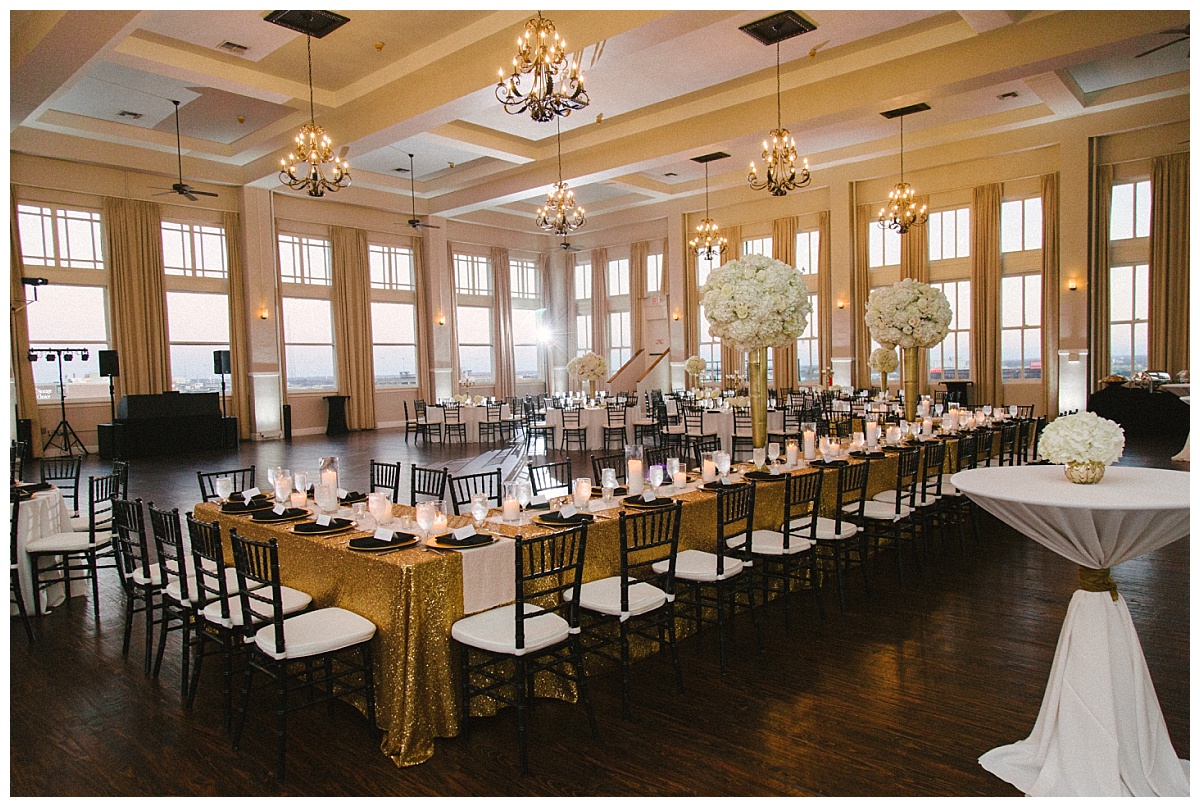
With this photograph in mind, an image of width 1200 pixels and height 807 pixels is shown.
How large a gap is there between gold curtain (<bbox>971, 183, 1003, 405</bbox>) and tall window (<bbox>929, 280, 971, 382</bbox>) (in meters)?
0.39

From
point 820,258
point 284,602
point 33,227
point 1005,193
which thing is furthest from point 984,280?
point 33,227

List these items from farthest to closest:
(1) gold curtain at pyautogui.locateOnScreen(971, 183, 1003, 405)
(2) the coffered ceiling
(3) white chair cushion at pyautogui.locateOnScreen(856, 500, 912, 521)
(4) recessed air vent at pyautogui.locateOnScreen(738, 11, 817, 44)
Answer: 1. (1) gold curtain at pyautogui.locateOnScreen(971, 183, 1003, 405)
2. (4) recessed air vent at pyautogui.locateOnScreen(738, 11, 817, 44)
3. (2) the coffered ceiling
4. (3) white chair cushion at pyautogui.locateOnScreen(856, 500, 912, 521)

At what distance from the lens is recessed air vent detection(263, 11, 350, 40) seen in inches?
324

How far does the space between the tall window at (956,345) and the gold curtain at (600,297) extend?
28.0ft

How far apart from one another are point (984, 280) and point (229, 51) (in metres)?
13.6

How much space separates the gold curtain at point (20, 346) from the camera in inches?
489

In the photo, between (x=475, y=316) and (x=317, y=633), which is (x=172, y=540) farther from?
(x=475, y=316)

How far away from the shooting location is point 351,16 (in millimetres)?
8578

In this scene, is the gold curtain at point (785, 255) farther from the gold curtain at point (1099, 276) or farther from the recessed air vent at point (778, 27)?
the recessed air vent at point (778, 27)

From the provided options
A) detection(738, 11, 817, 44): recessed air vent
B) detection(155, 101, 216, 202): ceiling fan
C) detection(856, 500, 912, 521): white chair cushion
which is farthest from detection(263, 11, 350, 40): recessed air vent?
detection(856, 500, 912, 521): white chair cushion

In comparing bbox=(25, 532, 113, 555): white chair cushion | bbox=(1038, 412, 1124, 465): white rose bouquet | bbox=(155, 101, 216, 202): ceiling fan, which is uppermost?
bbox=(155, 101, 216, 202): ceiling fan

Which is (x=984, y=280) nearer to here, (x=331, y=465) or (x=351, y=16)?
(x=351, y=16)

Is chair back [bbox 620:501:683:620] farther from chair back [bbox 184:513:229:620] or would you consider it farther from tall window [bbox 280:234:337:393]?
tall window [bbox 280:234:337:393]

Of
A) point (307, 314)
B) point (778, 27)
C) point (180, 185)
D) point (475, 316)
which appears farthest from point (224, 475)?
point (475, 316)
